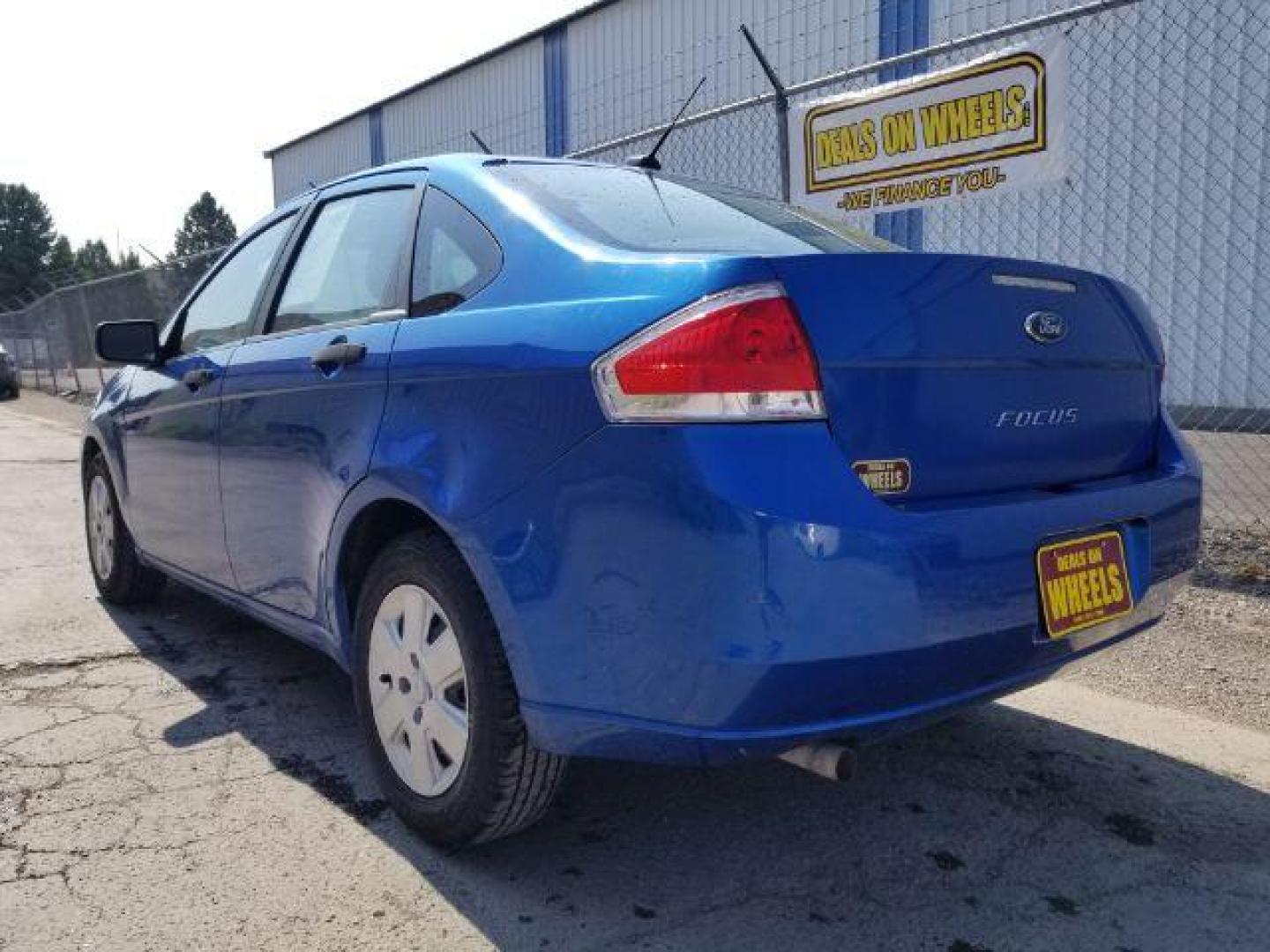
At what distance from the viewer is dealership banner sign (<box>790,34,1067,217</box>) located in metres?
5.18

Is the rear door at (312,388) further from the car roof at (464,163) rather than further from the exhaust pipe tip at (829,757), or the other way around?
the exhaust pipe tip at (829,757)

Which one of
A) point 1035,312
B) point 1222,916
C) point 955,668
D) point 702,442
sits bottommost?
point 1222,916

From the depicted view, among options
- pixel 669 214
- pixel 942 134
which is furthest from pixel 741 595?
pixel 942 134

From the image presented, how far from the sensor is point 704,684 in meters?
1.82

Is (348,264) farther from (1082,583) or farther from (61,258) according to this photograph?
(61,258)

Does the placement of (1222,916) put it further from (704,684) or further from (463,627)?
(463,627)

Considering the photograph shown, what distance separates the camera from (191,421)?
11.7 ft

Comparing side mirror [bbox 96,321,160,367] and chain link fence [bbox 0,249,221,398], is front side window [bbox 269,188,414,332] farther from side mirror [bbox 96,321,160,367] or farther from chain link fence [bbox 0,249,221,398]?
chain link fence [bbox 0,249,221,398]

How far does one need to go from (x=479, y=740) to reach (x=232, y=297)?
2.18 meters

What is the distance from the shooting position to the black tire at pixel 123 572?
446 centimetres

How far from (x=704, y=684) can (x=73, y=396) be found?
20335 mm

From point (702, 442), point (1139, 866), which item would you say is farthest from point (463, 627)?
point (1139, 866)

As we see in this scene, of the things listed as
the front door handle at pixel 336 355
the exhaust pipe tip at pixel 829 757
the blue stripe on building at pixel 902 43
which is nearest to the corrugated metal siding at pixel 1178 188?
the blue stripe on building at pixel 902 43

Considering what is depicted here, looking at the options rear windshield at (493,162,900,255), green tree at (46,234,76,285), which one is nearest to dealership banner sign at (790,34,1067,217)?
rear windshield at (493,162,900,255)
